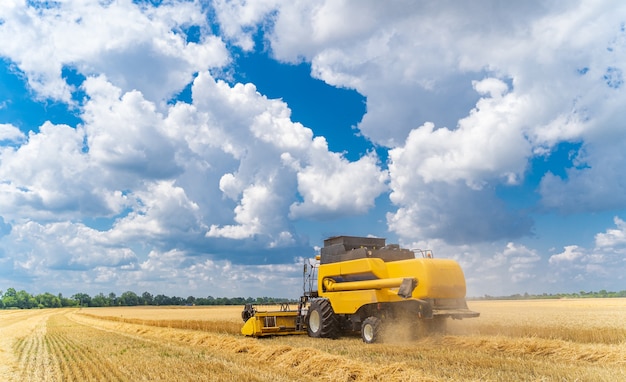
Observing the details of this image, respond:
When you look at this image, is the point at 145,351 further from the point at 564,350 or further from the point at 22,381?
the point at 564,350

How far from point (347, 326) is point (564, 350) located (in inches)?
275

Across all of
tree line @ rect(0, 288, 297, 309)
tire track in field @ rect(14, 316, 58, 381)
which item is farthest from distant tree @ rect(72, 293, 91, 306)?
tire track in field @ rect(14, 316, 58, 381)

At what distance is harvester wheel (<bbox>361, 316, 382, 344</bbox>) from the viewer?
13.5 meters

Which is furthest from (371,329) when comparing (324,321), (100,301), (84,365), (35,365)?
(100,301)

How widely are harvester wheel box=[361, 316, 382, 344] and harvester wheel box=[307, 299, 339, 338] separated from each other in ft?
5.83

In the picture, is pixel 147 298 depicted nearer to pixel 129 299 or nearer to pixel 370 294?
pixel 129 299

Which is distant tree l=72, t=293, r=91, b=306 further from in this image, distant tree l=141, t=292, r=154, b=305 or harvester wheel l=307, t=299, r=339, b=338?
harvester wheel l=307, t=299, r=339, b=338

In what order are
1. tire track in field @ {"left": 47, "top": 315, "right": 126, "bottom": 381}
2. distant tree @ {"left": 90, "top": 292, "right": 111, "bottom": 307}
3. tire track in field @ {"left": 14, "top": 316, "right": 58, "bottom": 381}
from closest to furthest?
1. tire track in field @ {"left": 47, "top": 315, "right": 126, "bottom": 381}
2. tire track in field @ {"left": 14, "top": 316, "right": 58, "bottom": 381}
3. distant tree @ {"left": 90, "top": 292, "right": 111, "bottom": 307}

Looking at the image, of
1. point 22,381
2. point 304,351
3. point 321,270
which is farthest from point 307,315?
point 22,381

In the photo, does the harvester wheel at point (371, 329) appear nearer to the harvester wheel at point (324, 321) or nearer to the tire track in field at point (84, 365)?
the harvester wheel at point (324, 321)

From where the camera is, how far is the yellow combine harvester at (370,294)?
13547 mm

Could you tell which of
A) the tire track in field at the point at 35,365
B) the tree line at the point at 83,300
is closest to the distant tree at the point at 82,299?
the tree line at the point at 83,300

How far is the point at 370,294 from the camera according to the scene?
14.4m

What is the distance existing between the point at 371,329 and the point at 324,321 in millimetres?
2447
